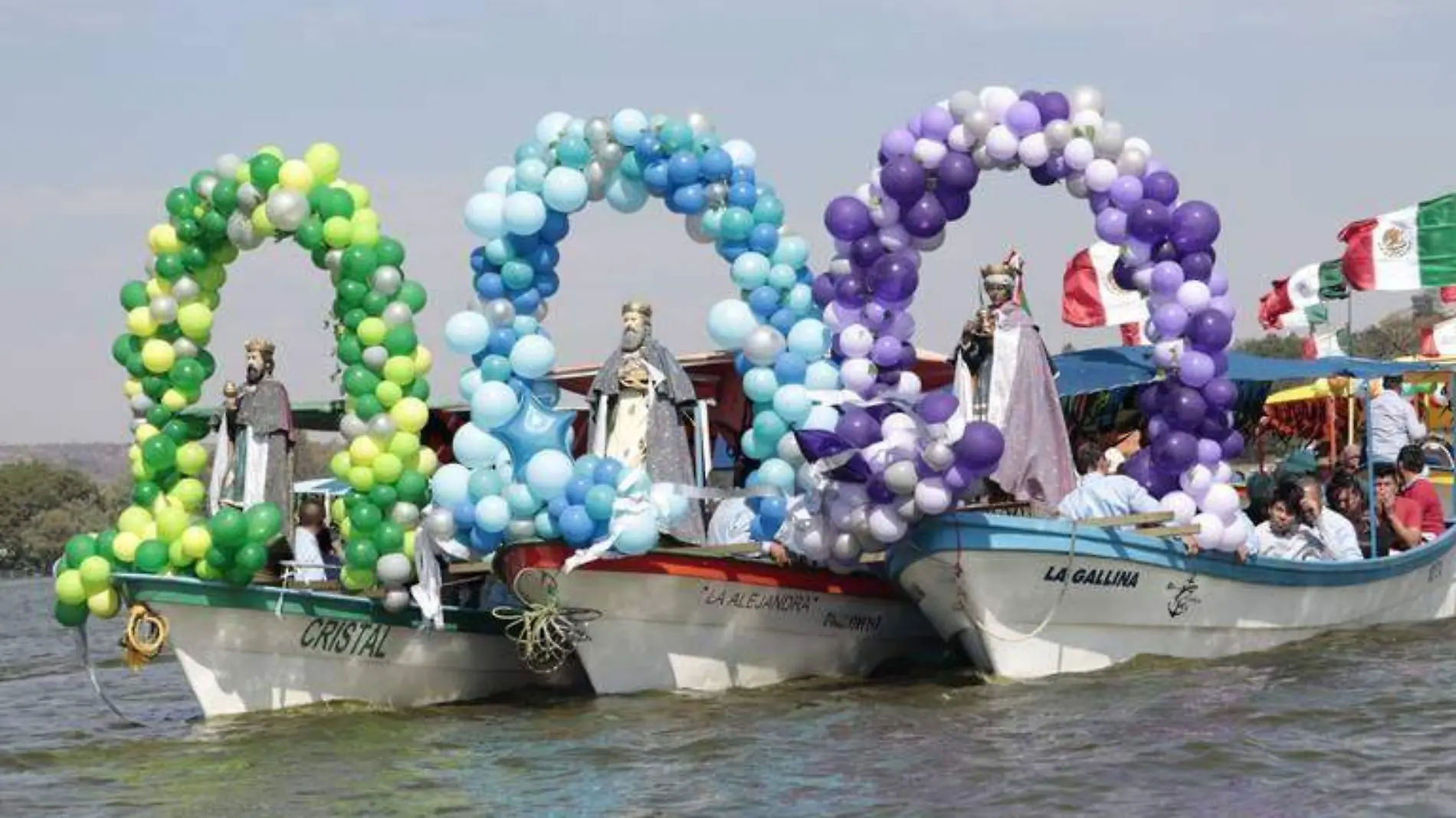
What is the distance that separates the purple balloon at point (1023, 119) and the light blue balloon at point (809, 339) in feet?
6.62

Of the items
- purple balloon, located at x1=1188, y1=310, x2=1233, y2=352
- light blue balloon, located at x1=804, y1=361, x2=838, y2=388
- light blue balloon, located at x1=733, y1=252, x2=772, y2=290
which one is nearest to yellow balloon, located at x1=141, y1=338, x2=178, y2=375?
light blue balloon, located at x1=733, y1=252, x2=772, y2=290

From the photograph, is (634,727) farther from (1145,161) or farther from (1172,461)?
(1145,161)

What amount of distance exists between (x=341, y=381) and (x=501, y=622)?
7.35 feet

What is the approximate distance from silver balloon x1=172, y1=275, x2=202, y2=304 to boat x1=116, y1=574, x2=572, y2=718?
2300 mm

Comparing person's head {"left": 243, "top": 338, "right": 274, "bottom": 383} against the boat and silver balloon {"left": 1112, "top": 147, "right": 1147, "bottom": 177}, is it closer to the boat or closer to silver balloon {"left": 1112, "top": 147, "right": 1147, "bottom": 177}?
the boat

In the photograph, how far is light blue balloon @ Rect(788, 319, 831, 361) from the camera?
14414mm

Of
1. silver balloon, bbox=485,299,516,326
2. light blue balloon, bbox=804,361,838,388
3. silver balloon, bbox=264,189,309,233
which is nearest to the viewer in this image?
silver balloon, bbox=264,189,309,233

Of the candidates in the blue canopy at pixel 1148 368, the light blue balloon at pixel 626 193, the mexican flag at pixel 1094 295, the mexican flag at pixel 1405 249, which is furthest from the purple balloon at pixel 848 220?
the mexican flag at pixel 1094 295

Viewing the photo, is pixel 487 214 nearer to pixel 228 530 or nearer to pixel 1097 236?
pixel 228 530

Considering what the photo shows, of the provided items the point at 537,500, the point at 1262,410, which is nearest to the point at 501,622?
the point at 537,500

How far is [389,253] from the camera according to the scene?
13.9 meters

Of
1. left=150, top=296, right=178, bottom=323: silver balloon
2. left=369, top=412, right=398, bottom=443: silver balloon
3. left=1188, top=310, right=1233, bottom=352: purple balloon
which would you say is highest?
left=150, top=296, right=178, bottom=323: silver balloon

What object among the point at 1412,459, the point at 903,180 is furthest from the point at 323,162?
the point at 1412,459

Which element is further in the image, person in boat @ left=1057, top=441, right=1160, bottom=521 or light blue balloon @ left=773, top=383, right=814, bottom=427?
light blue balloon @ left=773, top=383, right=814, bottom=427
